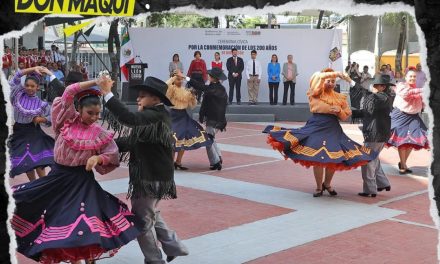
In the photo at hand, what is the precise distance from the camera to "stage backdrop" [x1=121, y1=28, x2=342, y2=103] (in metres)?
22.4

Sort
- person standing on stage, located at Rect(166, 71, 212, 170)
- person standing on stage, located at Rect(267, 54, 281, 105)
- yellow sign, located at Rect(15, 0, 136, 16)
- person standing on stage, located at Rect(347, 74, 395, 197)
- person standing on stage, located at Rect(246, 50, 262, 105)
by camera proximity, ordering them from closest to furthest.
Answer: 1. yellow sign, located at Rect(15, 0, 136, 16)
2. person standing on stage, located at Rect(347, 74, 395, 197)
3. person standing on stage, located at Rect(166, 71, 212, 170)
4. person standing on stage, located at Rect(267, 54, 281, 105)
5. person standing on stage, located at Rect(246, 50, 262, 105)

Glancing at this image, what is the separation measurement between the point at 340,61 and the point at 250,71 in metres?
3.56

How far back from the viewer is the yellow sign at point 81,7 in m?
1.67

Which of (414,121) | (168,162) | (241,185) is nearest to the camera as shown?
(168,162)

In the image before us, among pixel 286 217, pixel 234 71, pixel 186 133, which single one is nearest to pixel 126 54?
pixel 234 71

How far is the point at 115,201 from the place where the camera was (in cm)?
471

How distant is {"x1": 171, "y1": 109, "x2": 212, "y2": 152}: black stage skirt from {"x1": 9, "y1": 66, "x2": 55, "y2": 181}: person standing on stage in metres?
2.71

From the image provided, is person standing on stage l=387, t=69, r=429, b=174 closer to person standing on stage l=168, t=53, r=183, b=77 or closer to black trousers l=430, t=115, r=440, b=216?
black trousers l=430, t=115, r=440, b=216

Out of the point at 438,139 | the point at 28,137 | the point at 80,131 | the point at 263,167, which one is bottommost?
the point at 263,167

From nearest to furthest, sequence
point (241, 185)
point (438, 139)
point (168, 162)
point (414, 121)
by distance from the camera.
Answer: point (438, 139) < point (168, 162) < point (241, 185) < point (414, 121)

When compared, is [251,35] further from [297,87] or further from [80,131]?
[80,131]

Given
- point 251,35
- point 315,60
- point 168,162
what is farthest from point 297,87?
point 168,162

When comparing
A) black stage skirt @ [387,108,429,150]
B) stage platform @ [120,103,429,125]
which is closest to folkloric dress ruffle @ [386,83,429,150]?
black stage skirt @ [387,108,429,150]

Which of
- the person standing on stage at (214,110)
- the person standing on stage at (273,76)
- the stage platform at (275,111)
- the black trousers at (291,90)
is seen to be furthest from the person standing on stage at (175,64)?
the person standing on stage at (214,110)
